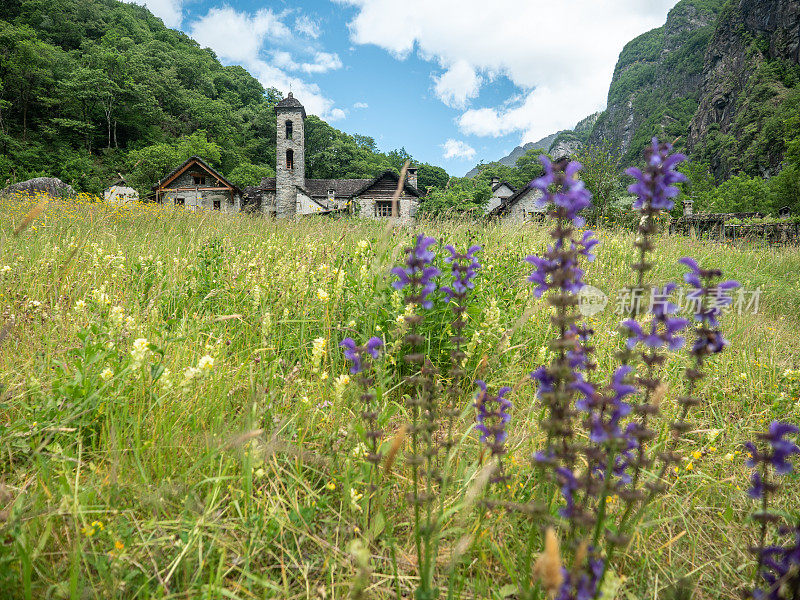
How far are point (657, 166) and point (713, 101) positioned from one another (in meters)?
98.2

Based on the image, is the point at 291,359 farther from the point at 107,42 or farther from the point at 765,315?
the point at 107,42

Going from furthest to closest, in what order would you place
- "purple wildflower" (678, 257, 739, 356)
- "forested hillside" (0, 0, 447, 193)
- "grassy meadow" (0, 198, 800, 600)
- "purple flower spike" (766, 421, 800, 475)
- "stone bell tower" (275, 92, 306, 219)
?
"forested hillside" (0, 0, 447, 193) → "stone bell tower" (275, 92, 306, 219) → "grassy meadow" (0, 198, 800, 600) → "purple wildflower" (678, 257, 739, 356) → "purple flower spike" (766, 421, 800, 475)

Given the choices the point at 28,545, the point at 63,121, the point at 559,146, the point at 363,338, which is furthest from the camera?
the point at 559,146

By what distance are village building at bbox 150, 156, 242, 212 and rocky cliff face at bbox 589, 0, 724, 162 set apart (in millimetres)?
86029

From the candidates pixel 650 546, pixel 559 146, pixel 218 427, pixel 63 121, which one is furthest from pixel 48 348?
pixel 559 146

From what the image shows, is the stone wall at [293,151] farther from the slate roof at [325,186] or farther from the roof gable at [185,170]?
the roof gable at [185,170]

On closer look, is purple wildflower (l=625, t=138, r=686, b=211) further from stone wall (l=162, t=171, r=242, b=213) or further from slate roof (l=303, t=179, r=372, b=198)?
slate roof (l=303, t=179, r=372, b=198)

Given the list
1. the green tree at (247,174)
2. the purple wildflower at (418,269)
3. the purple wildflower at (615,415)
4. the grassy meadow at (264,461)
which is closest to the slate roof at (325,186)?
the green tree at (247,174)

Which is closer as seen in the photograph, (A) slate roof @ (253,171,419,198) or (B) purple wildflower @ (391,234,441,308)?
(B) purple wildflower @ (391,234,441,308)

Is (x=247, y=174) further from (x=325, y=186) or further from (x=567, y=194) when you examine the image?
(x=567, y=194)

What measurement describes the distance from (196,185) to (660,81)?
457 feet

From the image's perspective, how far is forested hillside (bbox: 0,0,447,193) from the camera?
128 feet

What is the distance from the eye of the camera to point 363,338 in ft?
8.97

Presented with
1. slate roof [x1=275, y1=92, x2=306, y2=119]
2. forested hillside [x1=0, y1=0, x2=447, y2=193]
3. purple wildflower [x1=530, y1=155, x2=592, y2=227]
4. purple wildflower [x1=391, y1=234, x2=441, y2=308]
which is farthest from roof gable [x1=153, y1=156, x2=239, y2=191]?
purple wildflower [x1=530, y1=155, x2=592, y2=227]
